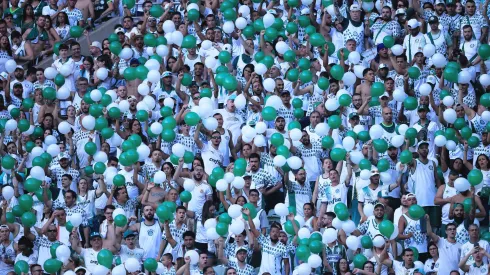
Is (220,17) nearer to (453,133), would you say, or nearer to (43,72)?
(43,72)

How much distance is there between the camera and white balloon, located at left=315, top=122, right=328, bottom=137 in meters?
15.9

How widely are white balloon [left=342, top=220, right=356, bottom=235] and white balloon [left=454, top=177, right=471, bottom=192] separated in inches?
43.6

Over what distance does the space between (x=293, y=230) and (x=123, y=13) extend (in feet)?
14.5

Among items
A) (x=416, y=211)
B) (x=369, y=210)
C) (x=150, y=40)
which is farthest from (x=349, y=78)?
(x=150, y=40)

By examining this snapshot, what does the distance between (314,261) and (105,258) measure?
1.93 m

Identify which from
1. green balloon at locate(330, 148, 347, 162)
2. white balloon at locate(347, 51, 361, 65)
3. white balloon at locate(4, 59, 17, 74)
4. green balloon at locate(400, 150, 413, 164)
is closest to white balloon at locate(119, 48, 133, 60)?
white balloon at locate(4, 59, 17, 74)

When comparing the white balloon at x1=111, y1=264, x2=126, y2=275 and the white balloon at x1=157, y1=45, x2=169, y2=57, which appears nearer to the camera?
the white balloon at x1=111, y1=264, x2=126, y2=275

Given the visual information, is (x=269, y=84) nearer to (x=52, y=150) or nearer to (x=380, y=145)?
(x=380, y=145)

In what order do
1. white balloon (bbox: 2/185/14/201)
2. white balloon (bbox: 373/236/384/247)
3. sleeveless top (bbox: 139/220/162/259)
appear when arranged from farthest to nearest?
1. white balloon (bbox: 2/185/14/201)
2. sleeveless top (bbox: 139/220/162/259)
3. white balloon (bbox: 373/236/384/247)

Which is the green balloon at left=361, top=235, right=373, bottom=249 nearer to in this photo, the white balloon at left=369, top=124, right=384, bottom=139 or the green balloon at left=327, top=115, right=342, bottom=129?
the white balloon at left=369, top=124, right=384, bottom=139

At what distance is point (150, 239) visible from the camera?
1528 cm

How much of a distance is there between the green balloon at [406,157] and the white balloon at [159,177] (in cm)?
233

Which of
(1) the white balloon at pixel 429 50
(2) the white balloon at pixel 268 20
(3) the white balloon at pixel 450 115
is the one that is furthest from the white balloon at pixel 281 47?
(3) the white balloon at pixel 450 115

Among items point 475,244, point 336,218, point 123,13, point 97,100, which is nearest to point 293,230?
point 336,218
